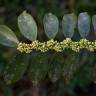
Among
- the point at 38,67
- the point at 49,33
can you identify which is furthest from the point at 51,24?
the point at 38,67

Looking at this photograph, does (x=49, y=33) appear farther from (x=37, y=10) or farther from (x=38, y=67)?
(x=37, y=10)

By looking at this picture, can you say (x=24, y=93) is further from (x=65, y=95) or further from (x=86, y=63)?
(x=86, y=63)

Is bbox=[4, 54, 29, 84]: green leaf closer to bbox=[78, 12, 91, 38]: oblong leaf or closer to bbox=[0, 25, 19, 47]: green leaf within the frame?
bbox=[0, 25, 19, 47]: green leaf

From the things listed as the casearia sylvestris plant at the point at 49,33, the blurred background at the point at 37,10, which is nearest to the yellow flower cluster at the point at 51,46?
the casearia sylvestris plant at the point at 49,33

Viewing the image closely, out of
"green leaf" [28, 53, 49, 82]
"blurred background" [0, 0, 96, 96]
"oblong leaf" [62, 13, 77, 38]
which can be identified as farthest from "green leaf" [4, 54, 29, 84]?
"blurred background" [0, 0, 96, 96]

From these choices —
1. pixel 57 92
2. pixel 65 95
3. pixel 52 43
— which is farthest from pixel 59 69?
pixel 65 95
